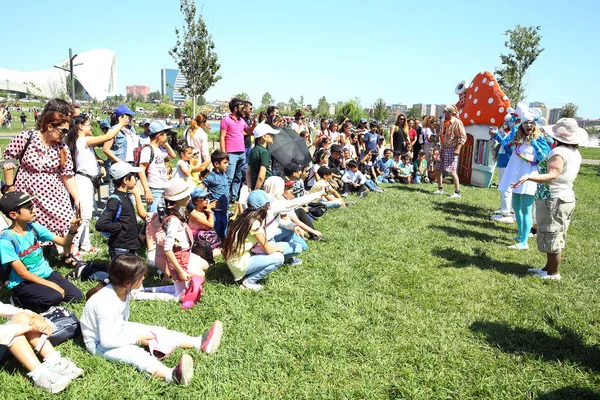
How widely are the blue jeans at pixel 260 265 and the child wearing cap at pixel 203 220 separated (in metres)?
0.86

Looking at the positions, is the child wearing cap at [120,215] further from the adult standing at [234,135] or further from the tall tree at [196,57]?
the tall tree at [196,57]

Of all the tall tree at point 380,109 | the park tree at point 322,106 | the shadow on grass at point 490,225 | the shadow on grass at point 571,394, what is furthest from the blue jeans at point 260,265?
the park tree at point 322,106

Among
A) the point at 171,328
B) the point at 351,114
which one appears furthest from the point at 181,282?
the point at 351,114

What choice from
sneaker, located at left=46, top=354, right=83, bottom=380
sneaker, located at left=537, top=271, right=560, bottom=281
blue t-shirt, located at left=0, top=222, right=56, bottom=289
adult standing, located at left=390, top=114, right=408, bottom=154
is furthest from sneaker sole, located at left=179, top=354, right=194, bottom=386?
adult standing, located at left=390, top=114, right=408, bottom=154

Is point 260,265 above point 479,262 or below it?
above

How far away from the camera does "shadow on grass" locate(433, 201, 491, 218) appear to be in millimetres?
8008

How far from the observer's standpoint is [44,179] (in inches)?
164

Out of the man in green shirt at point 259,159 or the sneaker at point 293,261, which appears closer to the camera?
the sneaker at point 293,261

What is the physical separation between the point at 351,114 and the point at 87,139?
59.5 metres

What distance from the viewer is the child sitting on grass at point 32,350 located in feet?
8.64

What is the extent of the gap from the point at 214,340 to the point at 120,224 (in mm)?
1743

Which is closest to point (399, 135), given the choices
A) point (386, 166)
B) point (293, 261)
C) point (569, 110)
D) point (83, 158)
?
point (386, 166)

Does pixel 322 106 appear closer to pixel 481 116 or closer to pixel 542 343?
pixel 481 116

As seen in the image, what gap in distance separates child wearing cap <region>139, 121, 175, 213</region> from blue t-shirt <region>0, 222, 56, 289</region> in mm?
1707
